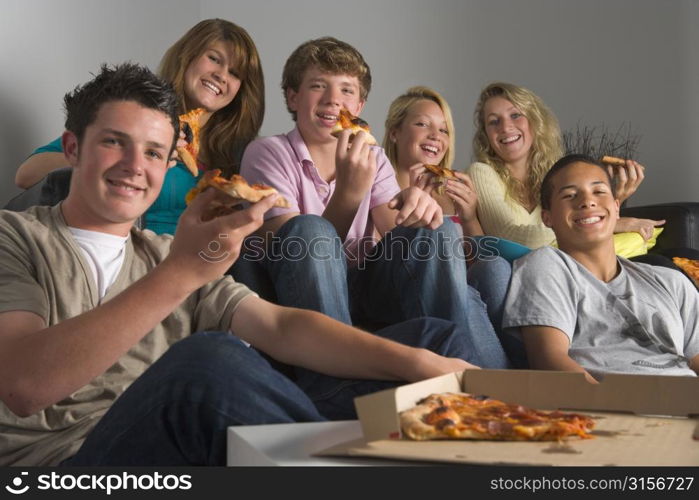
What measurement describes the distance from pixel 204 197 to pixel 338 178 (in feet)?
2.59

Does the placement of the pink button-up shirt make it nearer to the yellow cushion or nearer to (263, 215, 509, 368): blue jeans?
(263, 215, 509, 368): blue jeans

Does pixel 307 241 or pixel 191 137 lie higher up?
pixel 191 137

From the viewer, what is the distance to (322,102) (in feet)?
7.19

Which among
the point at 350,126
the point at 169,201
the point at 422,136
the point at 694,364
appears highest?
the point at 422,136

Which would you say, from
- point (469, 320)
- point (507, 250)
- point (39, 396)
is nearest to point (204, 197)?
point (39, 396)

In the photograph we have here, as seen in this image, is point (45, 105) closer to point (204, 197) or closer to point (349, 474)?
point (204, 197)

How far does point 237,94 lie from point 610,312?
126cm

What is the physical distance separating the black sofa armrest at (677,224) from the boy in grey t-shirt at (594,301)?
1.10 meters

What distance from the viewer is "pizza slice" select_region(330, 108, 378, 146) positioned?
→ 6.66 feet

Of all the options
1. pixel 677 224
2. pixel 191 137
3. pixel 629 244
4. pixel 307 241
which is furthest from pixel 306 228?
pixel 677 224

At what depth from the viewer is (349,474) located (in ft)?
2.38

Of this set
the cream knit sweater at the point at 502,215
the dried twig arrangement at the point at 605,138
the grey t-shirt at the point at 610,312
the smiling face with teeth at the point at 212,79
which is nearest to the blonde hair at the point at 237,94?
the smiling face with teeth at the point at 212,79

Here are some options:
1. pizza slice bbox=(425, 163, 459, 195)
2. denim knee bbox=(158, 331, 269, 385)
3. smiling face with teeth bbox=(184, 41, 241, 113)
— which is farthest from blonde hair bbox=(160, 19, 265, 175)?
denim knee bbox=(158, 331, 269, 385)

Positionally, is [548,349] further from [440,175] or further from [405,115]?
[405,115]
